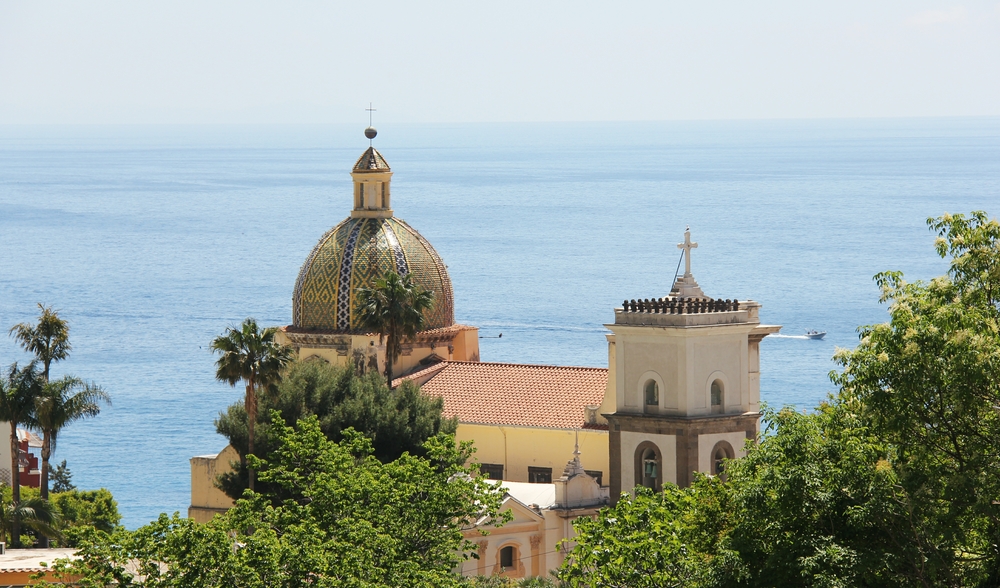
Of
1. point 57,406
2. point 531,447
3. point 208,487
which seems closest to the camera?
point 57,406

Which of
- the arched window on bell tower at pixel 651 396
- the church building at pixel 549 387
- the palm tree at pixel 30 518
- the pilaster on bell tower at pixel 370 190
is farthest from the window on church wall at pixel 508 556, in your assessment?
the pilaster on bell tower at pixel 370 190

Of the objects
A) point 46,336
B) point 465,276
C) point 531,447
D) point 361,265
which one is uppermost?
point 465,276

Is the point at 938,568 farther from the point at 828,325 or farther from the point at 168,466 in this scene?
the point at 828,325

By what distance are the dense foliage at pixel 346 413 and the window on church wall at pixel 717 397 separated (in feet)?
19.8

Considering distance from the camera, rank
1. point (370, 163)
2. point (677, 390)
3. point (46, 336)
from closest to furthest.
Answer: point (677, 390) → point (46, 336) → point (370, 163)

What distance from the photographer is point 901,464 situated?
23.5 meters

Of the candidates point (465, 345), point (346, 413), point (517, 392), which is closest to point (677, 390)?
point (517, 392)

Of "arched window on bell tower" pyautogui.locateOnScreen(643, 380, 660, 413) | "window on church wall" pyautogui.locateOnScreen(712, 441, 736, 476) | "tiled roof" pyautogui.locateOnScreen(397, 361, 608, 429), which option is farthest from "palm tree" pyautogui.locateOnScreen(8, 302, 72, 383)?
"window on church wall" pyautogui.locateOnScreen(712, 441, 736, 476)

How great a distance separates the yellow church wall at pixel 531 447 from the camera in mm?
45031

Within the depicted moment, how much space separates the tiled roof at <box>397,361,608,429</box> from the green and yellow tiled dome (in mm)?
2159

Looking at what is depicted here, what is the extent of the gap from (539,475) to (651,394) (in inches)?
190

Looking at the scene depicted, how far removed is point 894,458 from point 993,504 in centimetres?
143

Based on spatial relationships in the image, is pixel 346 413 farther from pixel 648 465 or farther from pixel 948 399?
pixel 948 399

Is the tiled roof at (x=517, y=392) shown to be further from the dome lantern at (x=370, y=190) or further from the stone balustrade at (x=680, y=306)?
the dome lantern at (x=370, y=190)
